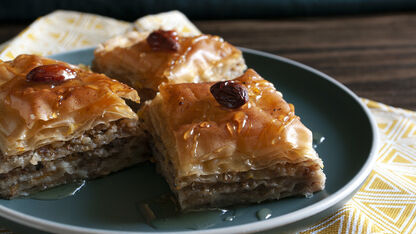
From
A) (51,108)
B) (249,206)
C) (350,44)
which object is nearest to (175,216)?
(249,206)

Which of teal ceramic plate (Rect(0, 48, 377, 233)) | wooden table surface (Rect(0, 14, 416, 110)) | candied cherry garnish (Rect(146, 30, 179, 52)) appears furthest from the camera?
wooden table surface (Rect(0, 14, 416, 110))

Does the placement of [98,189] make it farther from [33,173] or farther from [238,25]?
[238,25]

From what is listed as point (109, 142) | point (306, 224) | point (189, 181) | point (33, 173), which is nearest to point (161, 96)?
point (109, 142)

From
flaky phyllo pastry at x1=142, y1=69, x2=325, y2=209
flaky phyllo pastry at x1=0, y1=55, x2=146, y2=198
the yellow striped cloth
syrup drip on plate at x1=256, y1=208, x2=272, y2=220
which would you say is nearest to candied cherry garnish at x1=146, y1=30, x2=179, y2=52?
flaky phyllo pastry at x1=0, y1=55, x2=146, y2=198

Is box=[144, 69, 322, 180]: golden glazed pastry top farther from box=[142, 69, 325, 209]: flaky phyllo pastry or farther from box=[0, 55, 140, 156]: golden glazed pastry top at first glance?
box=[0, 55, 140, 156]: golden glazed pastry top

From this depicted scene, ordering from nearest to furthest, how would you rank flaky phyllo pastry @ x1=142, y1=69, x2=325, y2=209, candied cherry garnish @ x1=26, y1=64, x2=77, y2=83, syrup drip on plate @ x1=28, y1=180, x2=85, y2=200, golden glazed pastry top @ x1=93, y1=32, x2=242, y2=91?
flaky phyllo pastry @ x1=142, y1=69, x2=325, y2=209
syrup drip on plate @ x1=28, y1=180, x2=85, y2=200
candied cherry garnish @ x1=26, y1=64, x2=77, y2=83
golden glazed pastry top @ x1=93, y1=32, x2=242, y2=91

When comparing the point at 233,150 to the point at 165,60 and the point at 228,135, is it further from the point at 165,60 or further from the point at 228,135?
the point at 165,60
